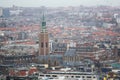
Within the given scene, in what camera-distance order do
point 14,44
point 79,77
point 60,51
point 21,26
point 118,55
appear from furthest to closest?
1. point 21,26
2. point 14,44
3. point 60,51
4. point 118,55
5. point 79,77

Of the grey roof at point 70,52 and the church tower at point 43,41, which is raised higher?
the church tower at point 43,41

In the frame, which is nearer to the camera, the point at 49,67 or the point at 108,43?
the point at 49,67

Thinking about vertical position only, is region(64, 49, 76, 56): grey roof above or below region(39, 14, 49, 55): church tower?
below

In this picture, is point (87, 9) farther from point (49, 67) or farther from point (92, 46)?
point (49, 67)

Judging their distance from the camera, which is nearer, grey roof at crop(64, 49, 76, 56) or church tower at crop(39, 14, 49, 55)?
grey roof at crop(64, 49, 76, 56)

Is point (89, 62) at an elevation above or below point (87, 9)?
below

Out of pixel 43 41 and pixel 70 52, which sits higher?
pixel 43 41

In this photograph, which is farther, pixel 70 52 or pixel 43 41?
pixel 43 41

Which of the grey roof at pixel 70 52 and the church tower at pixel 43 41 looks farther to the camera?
the church tower at pixel 43 41

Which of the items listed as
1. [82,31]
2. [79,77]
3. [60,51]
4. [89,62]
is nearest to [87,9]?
[82,31]

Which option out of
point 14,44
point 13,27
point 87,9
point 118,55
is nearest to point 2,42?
point 14,44

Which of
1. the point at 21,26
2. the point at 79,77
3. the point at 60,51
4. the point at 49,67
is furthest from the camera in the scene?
the point at 21,26
